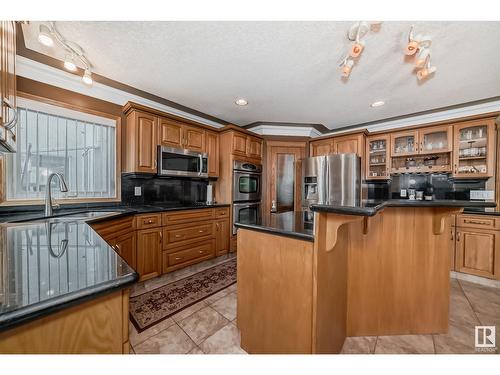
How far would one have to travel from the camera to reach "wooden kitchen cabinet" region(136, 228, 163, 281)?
87.8 inches

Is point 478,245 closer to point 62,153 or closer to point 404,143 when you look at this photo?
point 404,143

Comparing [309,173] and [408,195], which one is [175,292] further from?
[408,195]

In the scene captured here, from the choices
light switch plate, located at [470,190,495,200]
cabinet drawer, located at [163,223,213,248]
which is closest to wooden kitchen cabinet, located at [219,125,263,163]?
cabinet drawer, located at [163,223,213,248]

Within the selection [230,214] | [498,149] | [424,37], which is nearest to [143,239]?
[230,214]

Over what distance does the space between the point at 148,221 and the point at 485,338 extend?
10.6 ft

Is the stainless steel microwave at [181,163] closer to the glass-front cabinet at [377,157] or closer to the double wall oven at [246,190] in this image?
the double wall oven at [246,190]

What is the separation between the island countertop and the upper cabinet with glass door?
4060 mm

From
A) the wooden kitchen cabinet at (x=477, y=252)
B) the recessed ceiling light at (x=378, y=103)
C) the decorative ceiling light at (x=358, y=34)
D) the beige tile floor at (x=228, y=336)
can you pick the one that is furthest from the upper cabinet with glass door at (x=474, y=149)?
the decorative ceiling light at (x=358, y=34)

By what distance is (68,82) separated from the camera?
223 cm

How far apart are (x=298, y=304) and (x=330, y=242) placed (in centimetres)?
40

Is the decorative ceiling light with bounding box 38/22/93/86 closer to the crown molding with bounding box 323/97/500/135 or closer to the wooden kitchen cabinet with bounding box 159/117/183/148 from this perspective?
the wooden kitchen cabinet with bounding box 159/117/183/148

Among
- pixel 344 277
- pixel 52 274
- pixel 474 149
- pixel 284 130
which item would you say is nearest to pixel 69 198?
pixel 52 274

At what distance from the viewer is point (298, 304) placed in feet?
3.62
